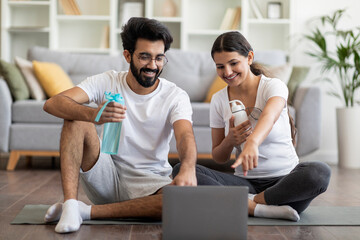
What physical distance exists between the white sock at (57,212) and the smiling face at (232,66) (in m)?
0.71

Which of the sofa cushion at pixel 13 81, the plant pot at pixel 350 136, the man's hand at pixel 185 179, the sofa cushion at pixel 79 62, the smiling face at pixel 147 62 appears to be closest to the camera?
the man's hand at pixel 185 179

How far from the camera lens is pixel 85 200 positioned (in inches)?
94.7

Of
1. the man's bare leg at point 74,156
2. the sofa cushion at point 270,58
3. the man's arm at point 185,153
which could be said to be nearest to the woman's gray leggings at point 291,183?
the man's arm at point 185,153

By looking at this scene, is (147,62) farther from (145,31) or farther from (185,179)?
(185,179)

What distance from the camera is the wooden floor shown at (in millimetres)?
1657

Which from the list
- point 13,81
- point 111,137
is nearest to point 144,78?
point 111,137

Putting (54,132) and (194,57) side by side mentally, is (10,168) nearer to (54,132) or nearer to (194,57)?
(54,132)

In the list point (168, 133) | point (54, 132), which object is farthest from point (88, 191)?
point (54, 132)

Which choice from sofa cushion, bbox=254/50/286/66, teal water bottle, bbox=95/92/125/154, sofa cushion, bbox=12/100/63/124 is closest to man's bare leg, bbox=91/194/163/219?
teal water bottle, bbox=95/92/125/154

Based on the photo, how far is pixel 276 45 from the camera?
4961 millimetres

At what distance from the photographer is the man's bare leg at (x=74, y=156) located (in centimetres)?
173

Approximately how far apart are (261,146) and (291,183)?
0.19 meters

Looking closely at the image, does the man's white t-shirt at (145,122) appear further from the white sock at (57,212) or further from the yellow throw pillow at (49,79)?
the yellow throw pillow at (49,79)

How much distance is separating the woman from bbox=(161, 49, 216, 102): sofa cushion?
6.56 feet
